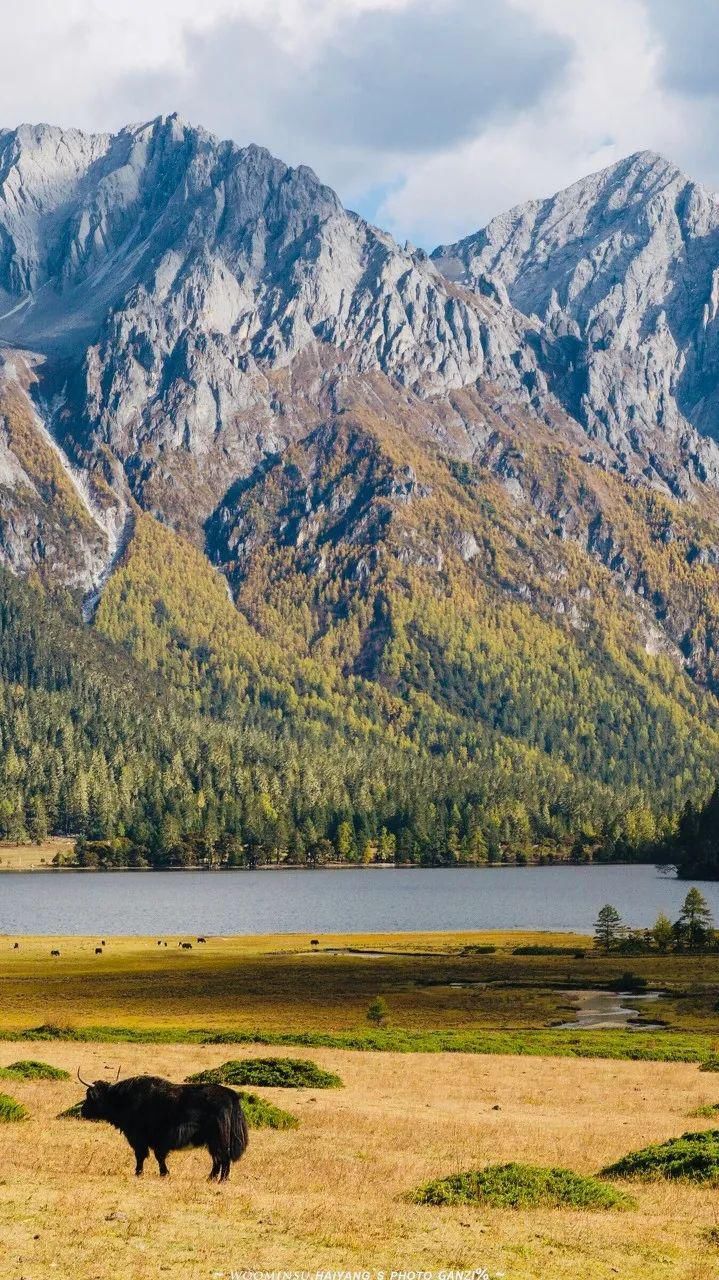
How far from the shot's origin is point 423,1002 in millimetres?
83562

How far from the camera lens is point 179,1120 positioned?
1171 inches

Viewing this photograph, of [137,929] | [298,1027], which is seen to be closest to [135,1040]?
[298,1027]

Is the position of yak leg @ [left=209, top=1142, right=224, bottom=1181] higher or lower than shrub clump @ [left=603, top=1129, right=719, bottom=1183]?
higher

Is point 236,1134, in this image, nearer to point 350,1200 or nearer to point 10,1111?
point 350,1200

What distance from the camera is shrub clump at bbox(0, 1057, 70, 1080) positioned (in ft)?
156

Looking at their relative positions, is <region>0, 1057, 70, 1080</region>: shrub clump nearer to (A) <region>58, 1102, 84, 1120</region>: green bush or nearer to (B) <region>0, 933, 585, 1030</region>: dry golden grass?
(A) <region>58, 1102, 84, 1120</region>: green bush

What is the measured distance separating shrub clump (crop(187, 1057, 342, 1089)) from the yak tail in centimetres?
1657

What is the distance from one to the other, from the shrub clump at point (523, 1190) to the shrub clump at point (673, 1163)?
6.77ft

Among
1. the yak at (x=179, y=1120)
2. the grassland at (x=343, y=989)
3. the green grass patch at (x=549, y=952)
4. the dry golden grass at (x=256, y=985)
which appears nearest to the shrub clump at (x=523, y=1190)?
the yak at (x=179, y=1120)

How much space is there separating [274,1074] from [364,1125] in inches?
394

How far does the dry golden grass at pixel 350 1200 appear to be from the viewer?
23000mm

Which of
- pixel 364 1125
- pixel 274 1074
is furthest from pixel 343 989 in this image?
pixel 364 1125

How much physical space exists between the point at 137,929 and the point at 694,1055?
10365cm

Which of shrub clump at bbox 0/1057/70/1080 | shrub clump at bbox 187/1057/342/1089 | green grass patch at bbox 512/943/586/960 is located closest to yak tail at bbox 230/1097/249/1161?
shrub clump at bbox 187/1057/342/1089
